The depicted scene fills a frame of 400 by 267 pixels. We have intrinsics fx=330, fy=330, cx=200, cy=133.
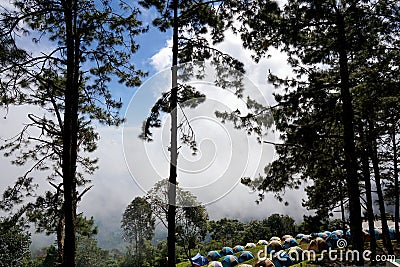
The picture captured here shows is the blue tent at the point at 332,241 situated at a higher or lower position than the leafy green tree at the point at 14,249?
higher

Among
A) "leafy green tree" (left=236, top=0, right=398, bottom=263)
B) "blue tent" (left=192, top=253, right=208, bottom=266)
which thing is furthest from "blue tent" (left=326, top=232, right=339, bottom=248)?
"leafy green tree" (left=236, top=0, right=398, bottom=263)

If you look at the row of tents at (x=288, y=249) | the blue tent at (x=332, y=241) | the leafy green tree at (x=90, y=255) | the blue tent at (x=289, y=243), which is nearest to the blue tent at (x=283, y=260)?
the row of tents at (x=288, y=249)

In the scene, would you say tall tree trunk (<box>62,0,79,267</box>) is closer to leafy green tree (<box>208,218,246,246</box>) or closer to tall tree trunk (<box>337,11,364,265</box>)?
tall tree trunk (<box>337,11,364,265</box>)

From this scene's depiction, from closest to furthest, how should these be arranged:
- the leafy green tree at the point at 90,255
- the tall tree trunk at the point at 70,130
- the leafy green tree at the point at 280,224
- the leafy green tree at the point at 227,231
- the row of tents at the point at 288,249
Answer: the tall tree trunk at the point at 70,130, the row of tents at the point at 288,249, the leafy green tree at the point at 280,224, the leafy green tree at the point at 227,231, the leafy green tree at the point at 90,255

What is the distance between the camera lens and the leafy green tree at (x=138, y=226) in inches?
1686

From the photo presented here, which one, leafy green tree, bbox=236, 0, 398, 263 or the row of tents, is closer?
leafy green tree, bbox=236, 0, 398, 263

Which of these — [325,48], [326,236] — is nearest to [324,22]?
[325,48]

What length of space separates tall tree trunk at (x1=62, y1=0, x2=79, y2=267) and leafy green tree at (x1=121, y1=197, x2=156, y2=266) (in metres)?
35.1

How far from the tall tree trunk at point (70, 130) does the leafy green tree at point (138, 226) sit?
35.1 m

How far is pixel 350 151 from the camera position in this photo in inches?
292

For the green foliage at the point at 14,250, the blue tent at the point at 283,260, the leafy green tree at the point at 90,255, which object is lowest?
the leafy green tree at the point at 90,255

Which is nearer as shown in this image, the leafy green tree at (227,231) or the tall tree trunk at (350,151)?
the tall tree trunk at (350,151)

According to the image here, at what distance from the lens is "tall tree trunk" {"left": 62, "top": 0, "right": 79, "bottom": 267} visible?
282 inches

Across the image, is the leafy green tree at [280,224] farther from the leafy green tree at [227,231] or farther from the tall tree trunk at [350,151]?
the tall tree trunk at [350,151]
